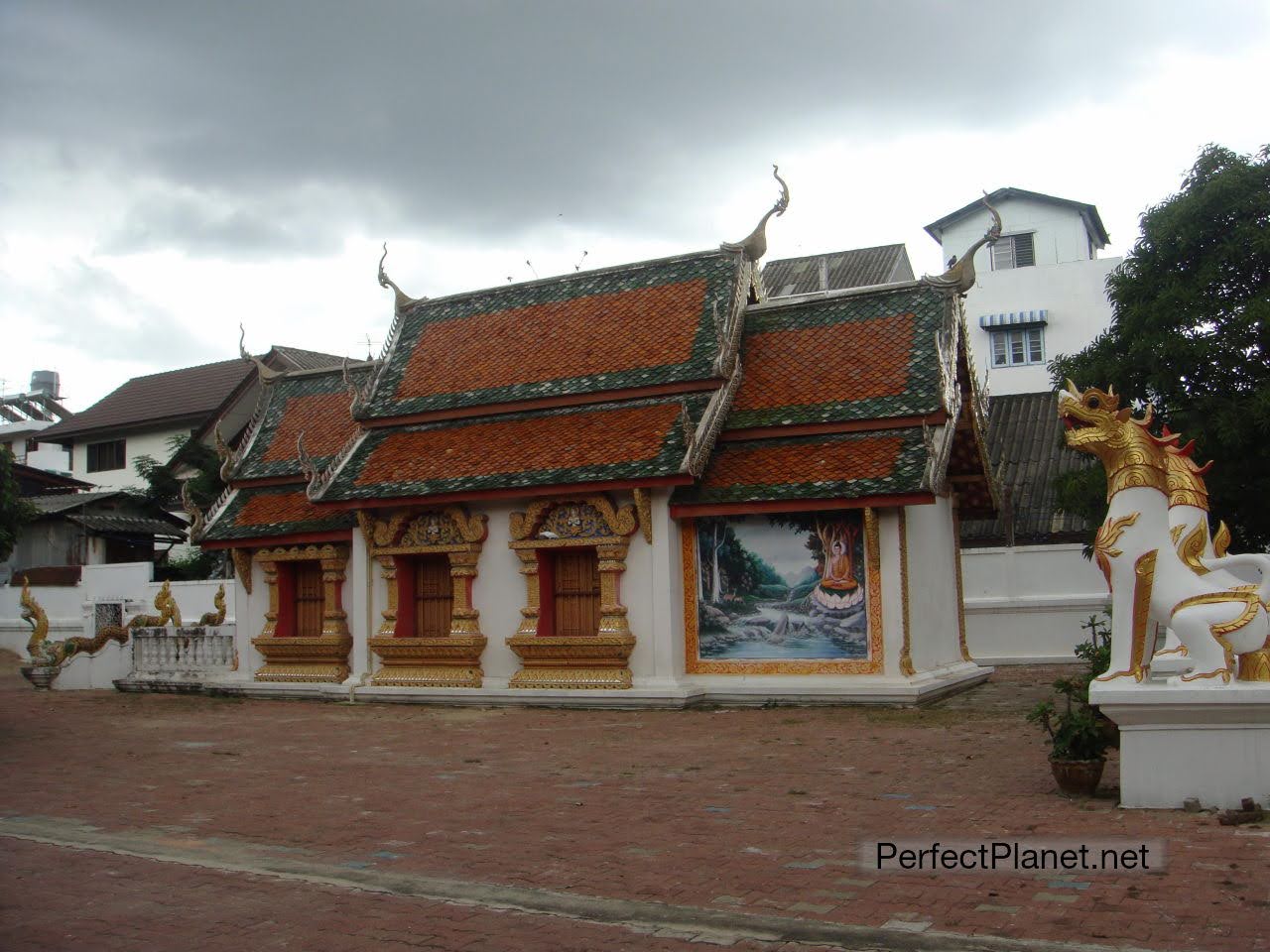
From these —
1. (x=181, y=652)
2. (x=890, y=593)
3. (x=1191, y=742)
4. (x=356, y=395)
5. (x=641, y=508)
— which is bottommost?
(x=1191, y=742)

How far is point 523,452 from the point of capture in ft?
54.4

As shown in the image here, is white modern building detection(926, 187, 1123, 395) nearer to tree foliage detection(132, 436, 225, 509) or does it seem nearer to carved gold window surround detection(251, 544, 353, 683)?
tree foliage detection(132, 436, 225, 509)

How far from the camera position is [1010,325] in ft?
120

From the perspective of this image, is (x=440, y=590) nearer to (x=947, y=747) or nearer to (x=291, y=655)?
(x=291, y=655)

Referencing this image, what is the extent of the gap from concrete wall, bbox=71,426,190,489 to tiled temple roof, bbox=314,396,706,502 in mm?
24449

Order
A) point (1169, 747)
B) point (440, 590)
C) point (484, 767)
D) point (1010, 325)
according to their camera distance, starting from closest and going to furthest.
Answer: point (1169, 747)
point (484, 767)
point (440, 590)
point (1010, 325)

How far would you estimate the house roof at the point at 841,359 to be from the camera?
15500 mm

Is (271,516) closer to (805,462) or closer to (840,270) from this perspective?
(805,462)

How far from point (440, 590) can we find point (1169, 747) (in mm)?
11430

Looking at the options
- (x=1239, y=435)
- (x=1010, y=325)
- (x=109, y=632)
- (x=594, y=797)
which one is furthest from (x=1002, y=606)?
(x=1010, y=325)

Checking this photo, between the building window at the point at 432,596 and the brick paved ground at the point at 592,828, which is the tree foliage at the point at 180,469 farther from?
the brick paved ground at the point at 592,828

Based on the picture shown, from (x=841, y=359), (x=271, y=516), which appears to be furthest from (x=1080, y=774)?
(x=271, y=516)

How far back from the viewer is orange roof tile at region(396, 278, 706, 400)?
56.3ft

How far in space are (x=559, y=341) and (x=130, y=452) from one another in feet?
92.7
